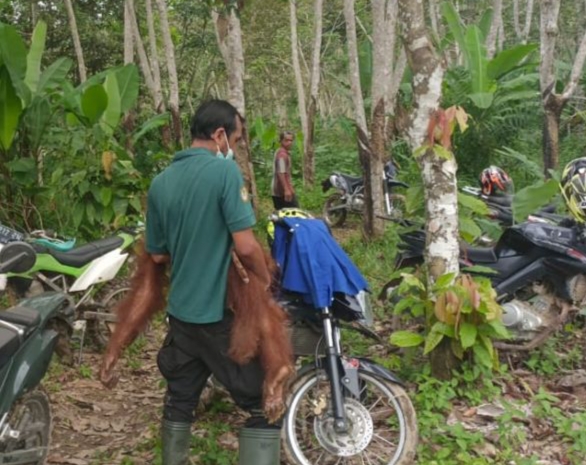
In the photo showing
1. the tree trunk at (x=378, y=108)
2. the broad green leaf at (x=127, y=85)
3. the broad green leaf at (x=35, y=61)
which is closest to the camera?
the broad green leaf at (x=35, y=61)

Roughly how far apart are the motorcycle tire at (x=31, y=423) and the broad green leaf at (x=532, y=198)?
3.53 metres

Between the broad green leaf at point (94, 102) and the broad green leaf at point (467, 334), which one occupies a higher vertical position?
the broad green leaf at point (94, 102)

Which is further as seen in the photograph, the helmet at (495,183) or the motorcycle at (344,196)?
the motorcycle at (344,196)

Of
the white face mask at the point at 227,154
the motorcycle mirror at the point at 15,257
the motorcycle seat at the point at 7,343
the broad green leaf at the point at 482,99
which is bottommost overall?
the broad green leaf at the point at 482,99

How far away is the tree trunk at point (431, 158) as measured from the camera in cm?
432

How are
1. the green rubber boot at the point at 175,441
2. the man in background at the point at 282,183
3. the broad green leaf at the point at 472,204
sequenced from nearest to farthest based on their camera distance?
1. the green rubber boot at the point at 175,441
2. the broad green leaf at the point at 472,204
3. the man in background at the point at 282,183

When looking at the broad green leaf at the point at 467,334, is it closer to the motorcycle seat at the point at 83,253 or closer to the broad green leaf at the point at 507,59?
the motorcycle seat at the point at 83,253

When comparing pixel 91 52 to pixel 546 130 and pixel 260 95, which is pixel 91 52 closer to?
pixel 546 130

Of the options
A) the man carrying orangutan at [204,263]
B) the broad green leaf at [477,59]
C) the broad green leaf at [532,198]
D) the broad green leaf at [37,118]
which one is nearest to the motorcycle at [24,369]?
the man carrying orangutan at [204,263]

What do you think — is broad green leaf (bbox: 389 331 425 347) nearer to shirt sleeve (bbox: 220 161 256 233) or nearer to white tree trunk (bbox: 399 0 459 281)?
white tree trunk (bbox: 399 0 459 281)

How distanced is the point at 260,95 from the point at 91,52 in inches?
579

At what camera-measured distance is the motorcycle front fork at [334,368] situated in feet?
11.7

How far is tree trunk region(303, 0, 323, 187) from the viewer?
13414 mm

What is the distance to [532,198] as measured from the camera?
5.45 meters
